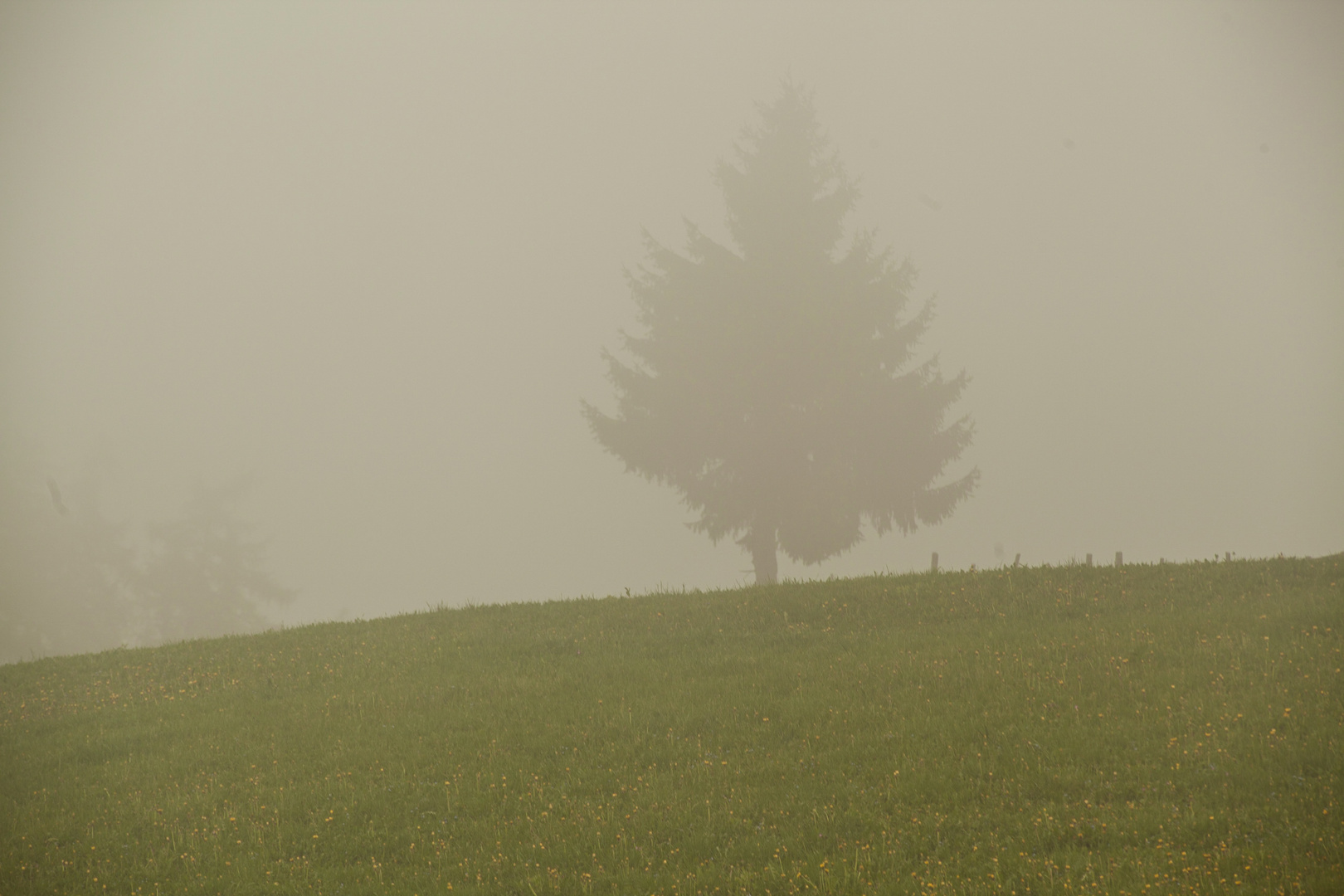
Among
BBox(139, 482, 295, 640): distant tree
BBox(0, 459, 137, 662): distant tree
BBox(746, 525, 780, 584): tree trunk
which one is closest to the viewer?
BBox(746, 525, 780, 584): tree trunk

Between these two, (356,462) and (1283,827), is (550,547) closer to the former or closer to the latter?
(356,462)

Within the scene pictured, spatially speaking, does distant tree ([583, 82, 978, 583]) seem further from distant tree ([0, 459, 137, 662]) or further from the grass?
distant tree ([0, 459, 137, 662])

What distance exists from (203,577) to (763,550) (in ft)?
101

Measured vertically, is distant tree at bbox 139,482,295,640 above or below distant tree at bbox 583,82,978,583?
below

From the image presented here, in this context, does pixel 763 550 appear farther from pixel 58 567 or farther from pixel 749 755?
pixel 58 567

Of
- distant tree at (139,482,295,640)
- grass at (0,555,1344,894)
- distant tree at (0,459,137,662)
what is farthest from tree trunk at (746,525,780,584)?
distant tree at (0,459,137,662)

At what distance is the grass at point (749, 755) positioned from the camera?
7695mm

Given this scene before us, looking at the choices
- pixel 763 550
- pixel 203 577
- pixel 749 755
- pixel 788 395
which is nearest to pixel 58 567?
pixel 203 577

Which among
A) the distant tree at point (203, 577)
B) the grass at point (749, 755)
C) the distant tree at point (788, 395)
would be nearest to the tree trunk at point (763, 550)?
the distant tree at point (788, 395)

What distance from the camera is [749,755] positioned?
399 inches

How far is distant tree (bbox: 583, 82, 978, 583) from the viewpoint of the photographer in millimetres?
30078

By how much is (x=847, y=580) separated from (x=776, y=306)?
15.3 m

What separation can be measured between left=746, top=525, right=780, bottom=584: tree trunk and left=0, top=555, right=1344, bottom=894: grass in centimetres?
1372

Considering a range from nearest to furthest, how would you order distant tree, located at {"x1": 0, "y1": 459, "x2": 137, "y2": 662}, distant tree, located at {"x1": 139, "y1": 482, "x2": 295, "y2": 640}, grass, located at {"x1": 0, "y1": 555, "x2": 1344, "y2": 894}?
grass, located at {"x1": 0, "y1": 555, "x2": 1344, "y2": 894}, distant tree, located at {"x1": 0, "y1": 459, "x2": 137, "y2": 662}, distant tree, located at {"x1": 139, "y1": 482, "x2": 295, "y2": 640}
